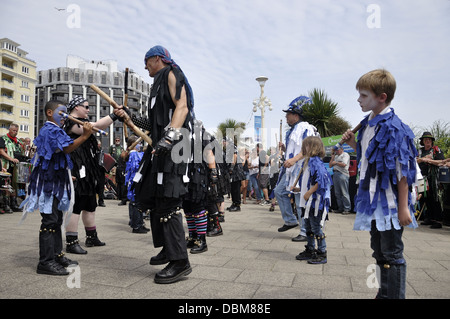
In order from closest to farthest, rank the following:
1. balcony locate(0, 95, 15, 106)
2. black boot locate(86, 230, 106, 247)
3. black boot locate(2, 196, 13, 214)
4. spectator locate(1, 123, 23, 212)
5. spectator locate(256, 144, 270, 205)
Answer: black boot locate(86, 230, 106, 247)
black boot locate(2, 196, 13, 214)
spectator locate(1, 123, 23, 212)
spectator locate(256, 144, 270, 205)
balcony locate(0, 95, 15, 106)

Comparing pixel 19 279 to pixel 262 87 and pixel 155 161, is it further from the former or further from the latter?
pixel 262 87

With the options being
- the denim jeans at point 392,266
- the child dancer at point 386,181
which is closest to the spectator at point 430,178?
the child dancer at point 386,181

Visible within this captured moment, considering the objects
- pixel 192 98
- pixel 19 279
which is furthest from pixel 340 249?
pixel 19 279

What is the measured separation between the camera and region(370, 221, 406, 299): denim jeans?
2254 millimetres

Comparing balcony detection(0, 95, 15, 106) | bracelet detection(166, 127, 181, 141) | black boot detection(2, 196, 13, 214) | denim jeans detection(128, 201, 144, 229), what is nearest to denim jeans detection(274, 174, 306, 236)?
denim jeans detection(128, 201, 144, 229)

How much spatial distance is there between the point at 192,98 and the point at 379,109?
1788 mm

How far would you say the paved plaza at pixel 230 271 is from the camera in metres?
2.79

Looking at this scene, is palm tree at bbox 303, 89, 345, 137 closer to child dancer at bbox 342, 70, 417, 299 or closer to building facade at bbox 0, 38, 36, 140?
child dancer at bbox 342, 70, 417, 299

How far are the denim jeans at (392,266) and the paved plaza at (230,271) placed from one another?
0.51 metres

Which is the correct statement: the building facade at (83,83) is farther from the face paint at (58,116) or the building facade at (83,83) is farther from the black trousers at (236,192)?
the face paint at (58,116)

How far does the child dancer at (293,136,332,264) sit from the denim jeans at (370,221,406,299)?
1.61m

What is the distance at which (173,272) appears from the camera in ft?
10.0

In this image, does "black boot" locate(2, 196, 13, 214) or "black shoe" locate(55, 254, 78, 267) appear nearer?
"black shoe" locate(55, 254, 78, 267)

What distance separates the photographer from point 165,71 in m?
3.25
